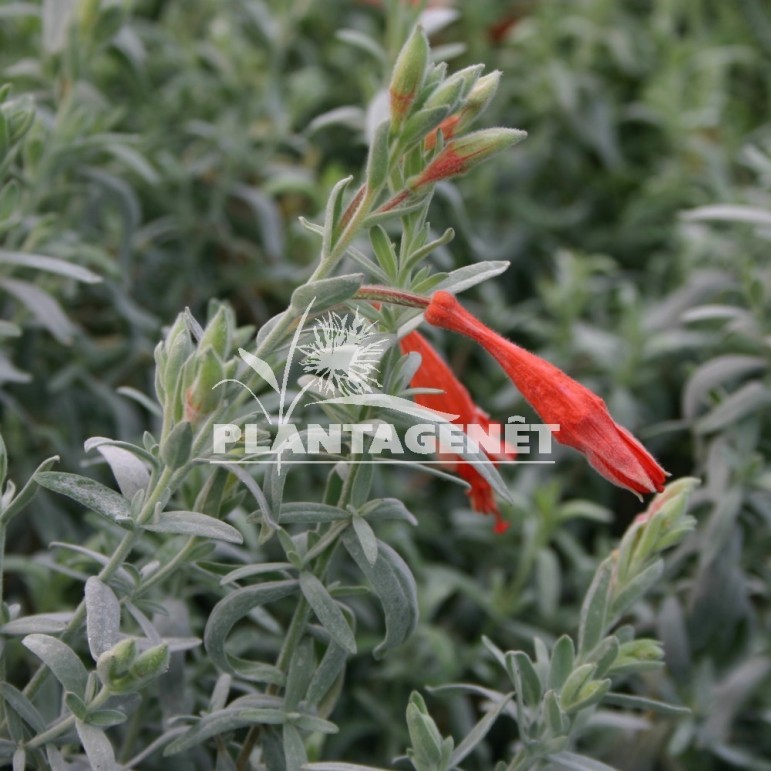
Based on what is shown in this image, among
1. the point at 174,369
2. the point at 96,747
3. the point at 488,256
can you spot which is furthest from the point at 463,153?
the point at 488,256

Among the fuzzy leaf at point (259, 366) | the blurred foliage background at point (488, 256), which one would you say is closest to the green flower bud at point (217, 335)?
the fuzzy leaf at point (259, 366)

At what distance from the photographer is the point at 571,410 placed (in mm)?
900

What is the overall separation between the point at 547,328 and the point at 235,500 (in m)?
1.02

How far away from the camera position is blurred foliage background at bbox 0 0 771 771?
4.85 feet

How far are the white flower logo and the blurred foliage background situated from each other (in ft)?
0.86

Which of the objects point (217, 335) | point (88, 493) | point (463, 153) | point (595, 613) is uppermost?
point (463, 153)

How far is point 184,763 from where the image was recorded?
1088 mm

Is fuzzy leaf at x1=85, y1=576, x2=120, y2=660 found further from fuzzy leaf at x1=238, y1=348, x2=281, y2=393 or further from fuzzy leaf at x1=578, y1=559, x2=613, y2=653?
fuzzy leaf at x1=578, y1=559, x2=613, y2=653

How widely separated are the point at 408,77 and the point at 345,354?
226mm

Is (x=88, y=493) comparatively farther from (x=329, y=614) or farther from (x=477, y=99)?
(x=477, y=99)

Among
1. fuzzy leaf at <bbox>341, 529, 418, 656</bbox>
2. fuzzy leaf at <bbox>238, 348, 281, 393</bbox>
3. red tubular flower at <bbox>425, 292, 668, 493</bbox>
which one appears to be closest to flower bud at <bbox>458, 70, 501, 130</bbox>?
red tubular flower at <bbox>425, 292, 668, 493</bbox>

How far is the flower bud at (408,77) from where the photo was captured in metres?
0.85

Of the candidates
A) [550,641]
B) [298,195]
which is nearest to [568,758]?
[550,641]

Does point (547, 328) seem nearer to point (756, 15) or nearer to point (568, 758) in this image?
point (568, 758)
